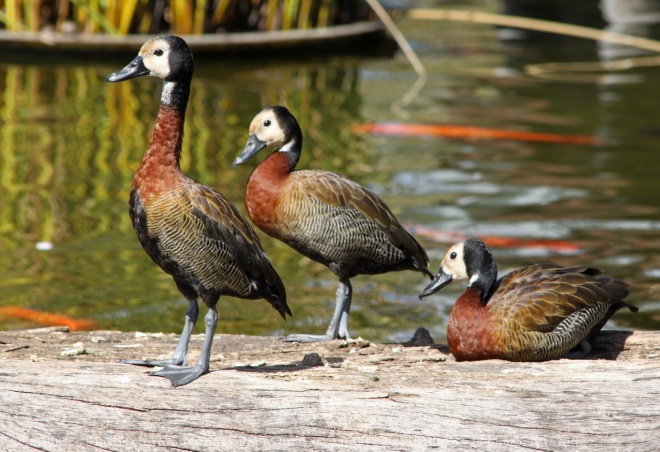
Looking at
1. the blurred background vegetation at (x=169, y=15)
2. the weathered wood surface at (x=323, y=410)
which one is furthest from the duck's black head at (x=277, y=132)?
the blurred background vegetation at (x=169, y=15)

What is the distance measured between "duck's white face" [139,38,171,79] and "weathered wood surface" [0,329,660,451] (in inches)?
48.2

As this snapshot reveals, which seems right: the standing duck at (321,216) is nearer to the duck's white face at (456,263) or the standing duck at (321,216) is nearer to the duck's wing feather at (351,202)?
the duck's wing feather at (351,202)

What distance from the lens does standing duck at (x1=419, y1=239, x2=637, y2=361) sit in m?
5.44

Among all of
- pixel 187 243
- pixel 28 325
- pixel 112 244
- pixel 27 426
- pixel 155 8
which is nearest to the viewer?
pixel 27 426

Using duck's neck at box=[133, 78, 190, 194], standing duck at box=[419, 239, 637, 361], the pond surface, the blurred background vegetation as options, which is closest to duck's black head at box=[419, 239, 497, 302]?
standing duck at box=[419, 239, 637, 361]

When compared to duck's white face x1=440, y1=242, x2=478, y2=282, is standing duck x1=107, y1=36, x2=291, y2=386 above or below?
above

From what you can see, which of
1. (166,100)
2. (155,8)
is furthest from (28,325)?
(155,8)

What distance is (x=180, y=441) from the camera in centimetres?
424

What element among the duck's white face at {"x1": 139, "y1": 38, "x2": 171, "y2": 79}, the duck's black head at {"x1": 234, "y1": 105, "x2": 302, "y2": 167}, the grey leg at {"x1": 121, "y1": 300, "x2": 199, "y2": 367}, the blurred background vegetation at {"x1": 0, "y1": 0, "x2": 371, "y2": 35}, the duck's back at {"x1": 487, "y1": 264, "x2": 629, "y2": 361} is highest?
the duck's white face at {"x1": 139, "y1": 38, "x2": 171, "y2": 79}

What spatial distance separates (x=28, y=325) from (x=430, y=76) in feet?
28.0

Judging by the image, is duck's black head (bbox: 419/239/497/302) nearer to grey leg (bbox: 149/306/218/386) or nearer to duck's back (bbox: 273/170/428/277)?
duck's back (bbox: 273/170/428/277)

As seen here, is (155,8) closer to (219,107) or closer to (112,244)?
(219,107)

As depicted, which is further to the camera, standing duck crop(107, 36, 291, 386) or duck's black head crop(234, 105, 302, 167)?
duck's black head crop(234, 105, 302, 167)

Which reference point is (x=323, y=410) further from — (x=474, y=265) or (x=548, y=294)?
(x=548, y=294)
